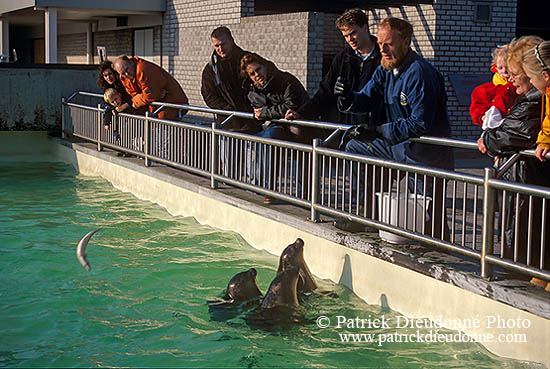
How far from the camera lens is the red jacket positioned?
6875mm

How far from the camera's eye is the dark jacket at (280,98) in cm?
817

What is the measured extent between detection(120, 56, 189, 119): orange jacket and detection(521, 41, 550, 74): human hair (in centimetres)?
693

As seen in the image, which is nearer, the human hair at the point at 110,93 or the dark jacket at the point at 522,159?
the dark jacket at the point at 522,159

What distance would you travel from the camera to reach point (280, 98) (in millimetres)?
8359

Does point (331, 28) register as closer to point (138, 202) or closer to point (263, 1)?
point (263, 1)

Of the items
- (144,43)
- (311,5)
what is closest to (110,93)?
(311,5)

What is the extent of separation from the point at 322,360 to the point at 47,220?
18.8 ft

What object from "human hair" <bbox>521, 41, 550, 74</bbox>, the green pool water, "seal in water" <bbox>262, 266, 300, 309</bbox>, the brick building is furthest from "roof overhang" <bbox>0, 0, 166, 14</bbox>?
"human hair" <bbox>521, 41, 550, 74</bbox>

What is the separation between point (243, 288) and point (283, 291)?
1.49 ft

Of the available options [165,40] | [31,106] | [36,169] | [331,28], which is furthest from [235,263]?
[165,40]

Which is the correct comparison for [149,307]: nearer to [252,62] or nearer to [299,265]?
[299,265]

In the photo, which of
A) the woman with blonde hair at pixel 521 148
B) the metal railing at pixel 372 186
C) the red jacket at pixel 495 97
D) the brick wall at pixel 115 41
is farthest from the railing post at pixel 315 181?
the brick wall at pixel 115 41

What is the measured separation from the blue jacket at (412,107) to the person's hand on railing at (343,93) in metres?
0.06

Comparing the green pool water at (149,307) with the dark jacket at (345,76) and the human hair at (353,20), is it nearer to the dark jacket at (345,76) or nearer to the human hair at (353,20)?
the dark jacket at (345,76)
